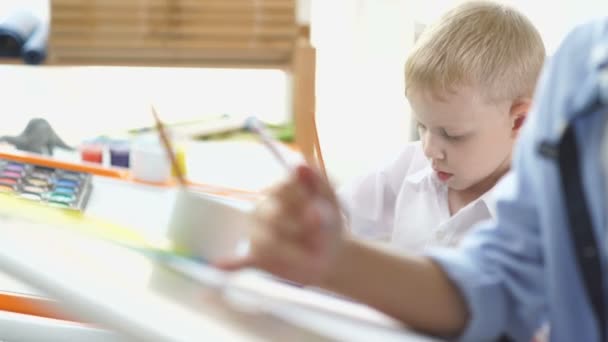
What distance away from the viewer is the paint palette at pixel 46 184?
97 centimetres

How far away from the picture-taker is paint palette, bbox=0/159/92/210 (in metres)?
0.97

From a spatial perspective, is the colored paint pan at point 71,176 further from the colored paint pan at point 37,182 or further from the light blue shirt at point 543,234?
the light blue shirt at point 543,234

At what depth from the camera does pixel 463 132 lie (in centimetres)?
89

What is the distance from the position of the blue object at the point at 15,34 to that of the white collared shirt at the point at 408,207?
1.64ft

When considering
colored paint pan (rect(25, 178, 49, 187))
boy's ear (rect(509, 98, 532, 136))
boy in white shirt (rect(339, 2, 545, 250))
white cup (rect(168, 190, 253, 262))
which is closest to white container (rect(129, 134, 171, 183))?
colored paint pan (rect(25, 178, 49, 187))

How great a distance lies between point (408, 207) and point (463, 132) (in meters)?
0.17

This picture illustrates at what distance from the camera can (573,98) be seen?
0.46 m

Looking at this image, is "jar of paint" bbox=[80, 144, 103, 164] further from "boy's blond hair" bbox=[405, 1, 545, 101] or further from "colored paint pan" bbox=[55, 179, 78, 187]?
"boy's blond hair" bbox=[405, 1, 545, 101]

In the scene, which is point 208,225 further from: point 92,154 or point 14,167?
point 92,154

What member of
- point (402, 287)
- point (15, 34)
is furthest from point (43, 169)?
point (402, 287)

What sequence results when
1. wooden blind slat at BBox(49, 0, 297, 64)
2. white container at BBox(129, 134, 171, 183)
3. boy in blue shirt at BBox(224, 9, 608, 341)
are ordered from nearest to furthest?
boy in blue shirt at BBox(224, 9, 608, 341) → wooden blind slat at BBox(49, 0, 297, 64) → white container at BBox(129, 134, 171, 183)

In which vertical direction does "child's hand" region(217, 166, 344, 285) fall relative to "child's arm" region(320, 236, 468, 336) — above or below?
above

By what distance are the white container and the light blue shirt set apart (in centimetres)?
75

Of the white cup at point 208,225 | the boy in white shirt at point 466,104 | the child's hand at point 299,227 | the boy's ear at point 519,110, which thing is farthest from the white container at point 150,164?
the child's hand at point 299,227
